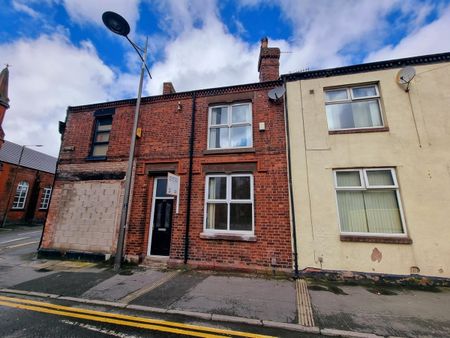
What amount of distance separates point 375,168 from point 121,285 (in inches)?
322

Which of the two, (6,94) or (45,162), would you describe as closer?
(6,94)

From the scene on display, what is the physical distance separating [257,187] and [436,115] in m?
6.02

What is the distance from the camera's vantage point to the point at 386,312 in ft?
13.2

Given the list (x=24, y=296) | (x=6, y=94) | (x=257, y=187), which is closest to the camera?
(x=24, y=296)

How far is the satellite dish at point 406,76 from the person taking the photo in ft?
21.6

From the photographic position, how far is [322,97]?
292 inches

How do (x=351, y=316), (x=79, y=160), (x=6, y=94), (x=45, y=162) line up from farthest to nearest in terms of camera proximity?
(x=45, y=162) → (x=6, y=94) → (x=79, y=160) → (x=351, y=316)

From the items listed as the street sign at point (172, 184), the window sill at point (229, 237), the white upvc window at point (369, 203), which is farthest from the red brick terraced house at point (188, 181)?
the white upvc window at point (369, 203)

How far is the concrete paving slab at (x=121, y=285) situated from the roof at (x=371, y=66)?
8.33 m

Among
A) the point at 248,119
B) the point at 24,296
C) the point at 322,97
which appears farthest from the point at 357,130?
the point at 24,296

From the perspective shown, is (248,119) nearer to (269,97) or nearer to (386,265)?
(269,97)

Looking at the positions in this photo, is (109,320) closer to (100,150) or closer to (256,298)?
(256,298)

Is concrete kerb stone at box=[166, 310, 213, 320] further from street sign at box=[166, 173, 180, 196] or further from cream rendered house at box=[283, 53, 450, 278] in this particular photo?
cream rendered house at box=[283, 53, 450, 278]

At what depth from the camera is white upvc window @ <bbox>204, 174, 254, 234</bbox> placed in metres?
7.09
